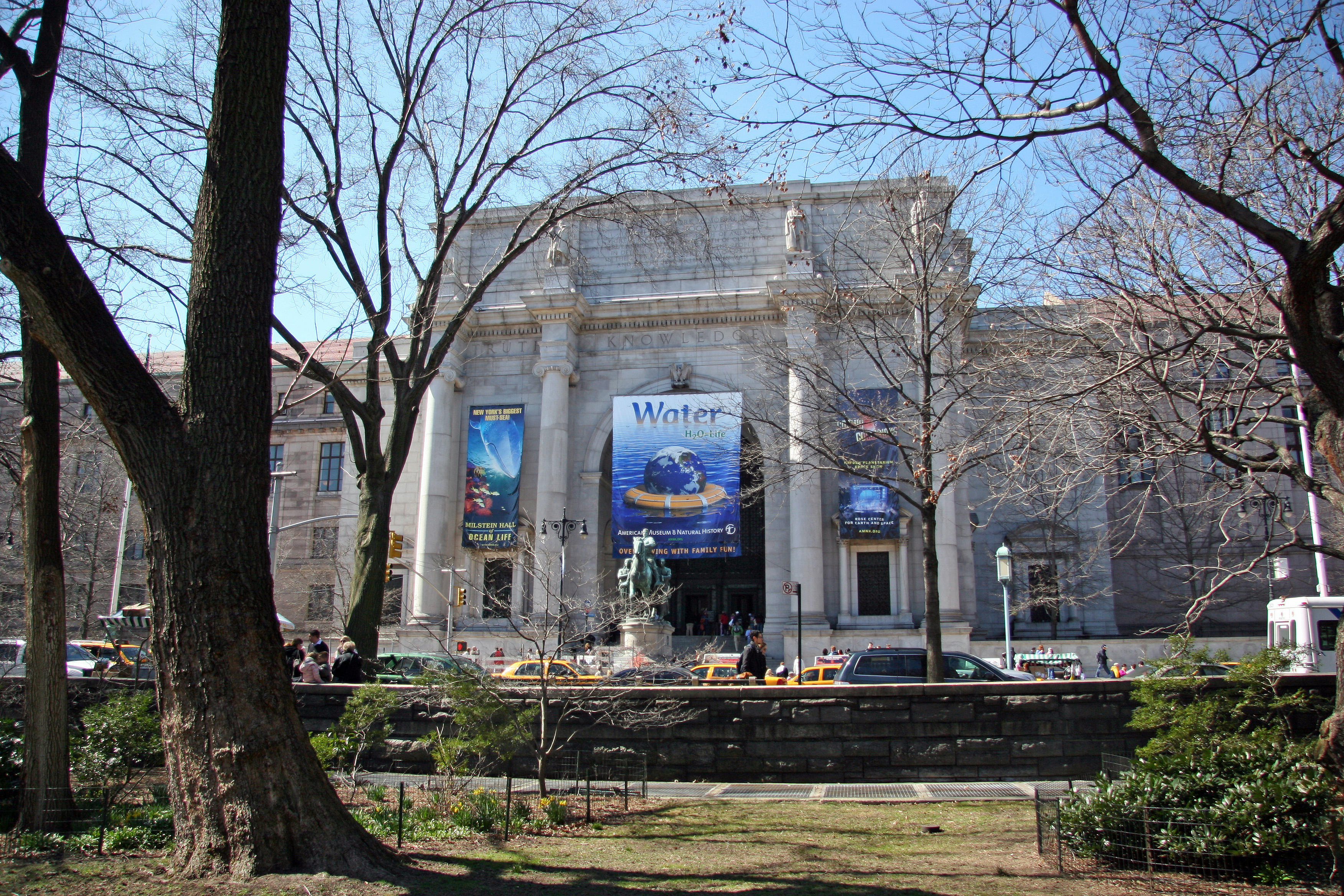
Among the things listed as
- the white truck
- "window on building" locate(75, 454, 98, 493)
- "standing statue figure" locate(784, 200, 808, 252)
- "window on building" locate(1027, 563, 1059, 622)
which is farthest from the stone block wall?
"standing statue figure" locate(784, 200, 808, 252)

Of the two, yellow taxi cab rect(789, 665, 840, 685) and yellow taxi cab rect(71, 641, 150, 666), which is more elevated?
yellow taxi cab rect(71, 641, 150, 666)

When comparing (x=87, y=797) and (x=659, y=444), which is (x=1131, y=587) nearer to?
(x=659, y=444)

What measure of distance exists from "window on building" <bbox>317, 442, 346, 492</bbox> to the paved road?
38.2 m

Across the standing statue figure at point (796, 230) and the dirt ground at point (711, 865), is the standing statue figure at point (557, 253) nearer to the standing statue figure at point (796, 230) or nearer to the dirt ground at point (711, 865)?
the standing statue figure at point (796, 230)

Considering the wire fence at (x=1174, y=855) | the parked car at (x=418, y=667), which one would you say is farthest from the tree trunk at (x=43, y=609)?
the wire fence at (x=1174, y=855)

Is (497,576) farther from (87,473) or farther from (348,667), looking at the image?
(348,667)

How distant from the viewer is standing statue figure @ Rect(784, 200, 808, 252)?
40219 millimetres

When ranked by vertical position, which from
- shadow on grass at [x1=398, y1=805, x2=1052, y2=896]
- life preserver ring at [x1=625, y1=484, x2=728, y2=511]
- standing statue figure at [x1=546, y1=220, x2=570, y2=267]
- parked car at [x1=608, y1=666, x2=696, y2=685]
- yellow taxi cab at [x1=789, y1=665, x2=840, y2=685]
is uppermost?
standing statue figure at [x1=546, y1=220, x2=570, y2=267]

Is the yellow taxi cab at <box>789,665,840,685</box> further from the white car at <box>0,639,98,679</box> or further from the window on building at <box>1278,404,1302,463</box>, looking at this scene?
the white car at <box>0,639,98,679</box>

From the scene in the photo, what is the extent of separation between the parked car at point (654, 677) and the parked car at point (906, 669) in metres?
3.20

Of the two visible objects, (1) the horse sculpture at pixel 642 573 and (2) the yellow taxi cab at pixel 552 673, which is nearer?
(2) the yellow taxi cab at pixel 552 673

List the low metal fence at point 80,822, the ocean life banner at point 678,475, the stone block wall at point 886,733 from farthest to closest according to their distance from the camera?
the ocean life banner at point 678,475, the stone block wall at point 886,733, the low metal fence at point 80,822

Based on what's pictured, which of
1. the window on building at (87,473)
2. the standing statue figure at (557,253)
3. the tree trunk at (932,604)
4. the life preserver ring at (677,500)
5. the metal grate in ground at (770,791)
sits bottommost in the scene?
the metal grate in ground at (770,791)

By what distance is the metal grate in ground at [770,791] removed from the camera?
451 inches
